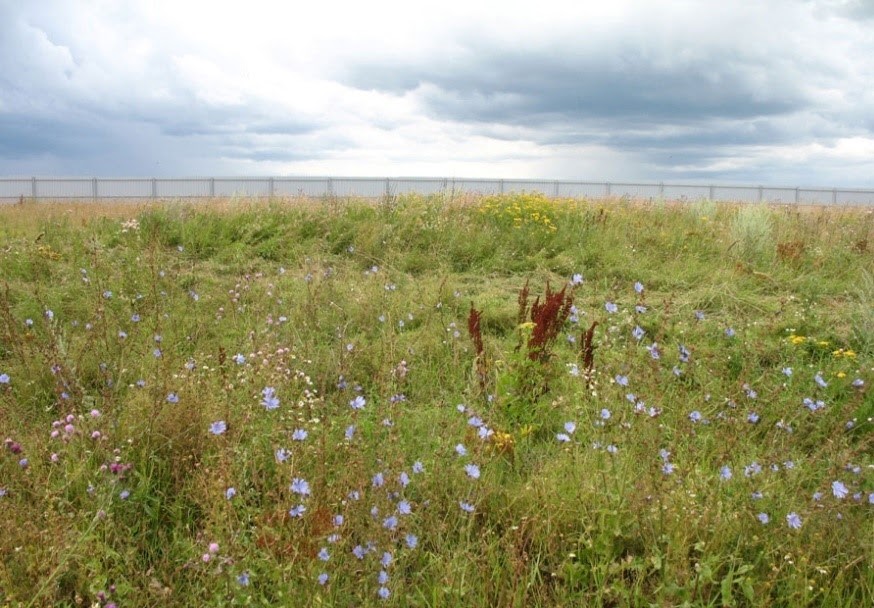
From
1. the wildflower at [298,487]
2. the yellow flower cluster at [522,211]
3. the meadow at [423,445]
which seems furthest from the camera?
the yellow flower cluster at [522,211]

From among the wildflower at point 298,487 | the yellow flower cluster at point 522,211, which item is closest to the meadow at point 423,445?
the wildflower at point 298,487

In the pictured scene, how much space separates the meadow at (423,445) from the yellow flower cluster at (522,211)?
2376 millimetres

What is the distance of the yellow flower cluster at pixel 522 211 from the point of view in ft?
29.2

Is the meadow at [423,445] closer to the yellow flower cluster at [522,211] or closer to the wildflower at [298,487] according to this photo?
the wildflower at [298,487]

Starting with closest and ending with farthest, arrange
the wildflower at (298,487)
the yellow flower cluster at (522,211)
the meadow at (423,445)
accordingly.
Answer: the wildflower at (298,487), the meadow at (423,445), the yellow flower cluster at (522,211)

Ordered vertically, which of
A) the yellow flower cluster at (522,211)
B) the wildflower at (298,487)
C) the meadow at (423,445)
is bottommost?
the meadow at (423,445)

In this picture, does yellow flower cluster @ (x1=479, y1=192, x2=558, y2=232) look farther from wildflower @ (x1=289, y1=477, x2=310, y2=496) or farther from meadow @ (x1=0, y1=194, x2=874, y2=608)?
wildflower @ (x1=289, y1=477, x2=310, y2=496)

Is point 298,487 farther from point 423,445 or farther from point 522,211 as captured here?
point 522,211

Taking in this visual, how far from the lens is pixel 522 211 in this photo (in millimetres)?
9312

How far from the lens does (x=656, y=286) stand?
6734mm

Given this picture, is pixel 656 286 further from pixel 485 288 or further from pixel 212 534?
pixel 212 534

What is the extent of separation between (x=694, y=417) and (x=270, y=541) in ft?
5.43

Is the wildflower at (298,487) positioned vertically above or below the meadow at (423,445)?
above

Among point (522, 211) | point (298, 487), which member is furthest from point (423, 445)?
point (522, 211)
